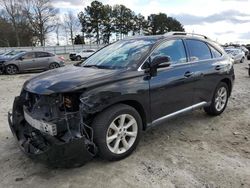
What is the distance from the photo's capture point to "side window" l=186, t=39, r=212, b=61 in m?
5.18

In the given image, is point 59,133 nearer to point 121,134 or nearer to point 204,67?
point 121,134

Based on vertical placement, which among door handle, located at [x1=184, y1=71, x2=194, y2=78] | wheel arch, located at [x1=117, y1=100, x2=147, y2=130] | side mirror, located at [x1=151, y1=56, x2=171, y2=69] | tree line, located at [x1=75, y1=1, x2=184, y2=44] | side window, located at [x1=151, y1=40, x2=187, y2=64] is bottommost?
wheel arch, located at [x1=117, y1=100, x2=147, y2=130]

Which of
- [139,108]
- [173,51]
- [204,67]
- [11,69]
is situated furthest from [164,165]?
[11,69]

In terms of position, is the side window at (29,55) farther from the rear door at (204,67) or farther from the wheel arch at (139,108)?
the wheel arch at (139,108)

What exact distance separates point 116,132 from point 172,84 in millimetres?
1285

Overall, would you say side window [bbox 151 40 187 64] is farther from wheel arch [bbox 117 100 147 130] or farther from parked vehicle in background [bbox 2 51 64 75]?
parked vehicle in background [bbox 2 51 64 75]

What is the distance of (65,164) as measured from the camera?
3.43 metres

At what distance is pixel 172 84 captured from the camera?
15.0 ft

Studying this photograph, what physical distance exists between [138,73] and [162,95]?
1.90 ft

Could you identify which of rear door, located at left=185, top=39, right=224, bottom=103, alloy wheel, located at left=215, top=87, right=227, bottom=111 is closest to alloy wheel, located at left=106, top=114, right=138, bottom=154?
rear door, located at left=185, top=39, right=224, bottom=103

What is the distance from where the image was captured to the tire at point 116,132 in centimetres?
363

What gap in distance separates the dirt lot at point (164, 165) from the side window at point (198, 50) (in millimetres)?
1309

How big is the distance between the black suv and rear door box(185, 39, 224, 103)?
0.06 ft

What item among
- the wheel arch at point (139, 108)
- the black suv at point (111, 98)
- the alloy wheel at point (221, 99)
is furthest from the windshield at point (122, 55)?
the alloy wheel at point (221, 99)
